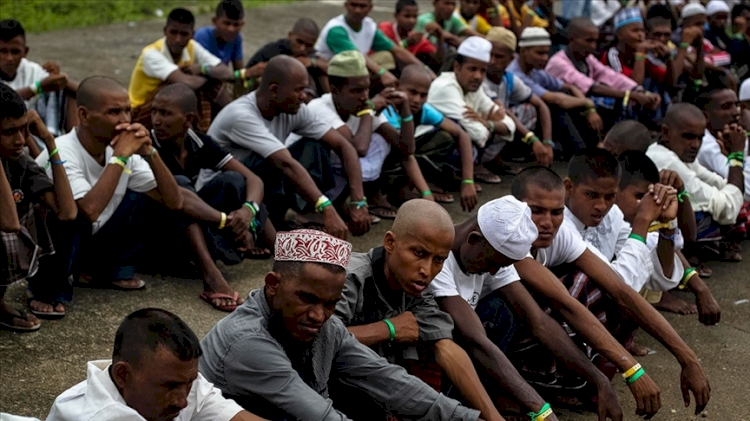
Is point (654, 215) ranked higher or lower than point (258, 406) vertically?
lower

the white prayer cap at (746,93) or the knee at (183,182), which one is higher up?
the knee at (183,182)

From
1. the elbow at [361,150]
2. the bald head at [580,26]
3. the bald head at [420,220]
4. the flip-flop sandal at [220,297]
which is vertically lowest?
the bald head at [580,26]

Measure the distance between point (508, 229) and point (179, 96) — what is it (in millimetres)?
2301

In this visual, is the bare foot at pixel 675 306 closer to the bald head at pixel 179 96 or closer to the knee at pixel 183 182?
the knee at pixel 183 182

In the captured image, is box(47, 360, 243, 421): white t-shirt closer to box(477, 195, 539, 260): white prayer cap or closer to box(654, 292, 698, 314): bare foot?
box(477, 195, 539, 260): white prayer cap

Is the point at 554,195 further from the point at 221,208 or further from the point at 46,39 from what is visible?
the point at 46,39

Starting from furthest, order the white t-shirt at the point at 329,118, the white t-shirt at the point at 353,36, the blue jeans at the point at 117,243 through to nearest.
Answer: the white t-shirt at the point at 353,36, the white t-shirt at the point at 329,118, the blue jeans at the point at 117,243

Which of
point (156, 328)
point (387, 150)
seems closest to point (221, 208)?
point (387, 150)

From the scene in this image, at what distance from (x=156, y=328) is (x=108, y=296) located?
2362 millimetres

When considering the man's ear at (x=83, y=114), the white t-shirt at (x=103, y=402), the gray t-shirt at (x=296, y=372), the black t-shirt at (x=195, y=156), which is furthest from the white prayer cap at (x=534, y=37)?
the white t-shirt at (x=103, y=402)

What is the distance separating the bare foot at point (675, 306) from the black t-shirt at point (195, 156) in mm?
2787

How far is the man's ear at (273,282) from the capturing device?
11.2 ft

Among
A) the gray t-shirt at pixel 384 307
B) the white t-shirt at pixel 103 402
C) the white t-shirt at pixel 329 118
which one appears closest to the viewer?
the white t-shirt at pixel 103 402

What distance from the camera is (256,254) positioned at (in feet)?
19.8
